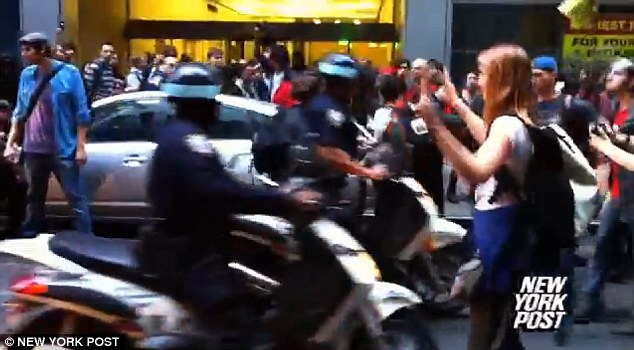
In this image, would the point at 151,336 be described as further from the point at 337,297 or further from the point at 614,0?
the point at 614,0

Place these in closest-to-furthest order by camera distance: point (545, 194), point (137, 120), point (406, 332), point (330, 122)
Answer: point (545, 194) < point (406, 332) < point (330, 122) < point (137, 120)

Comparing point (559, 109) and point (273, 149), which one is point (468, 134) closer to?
point (559, 109)

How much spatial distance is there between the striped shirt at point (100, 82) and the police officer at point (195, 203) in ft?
30.4

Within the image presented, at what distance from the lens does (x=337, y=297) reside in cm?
518

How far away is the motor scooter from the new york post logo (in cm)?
75

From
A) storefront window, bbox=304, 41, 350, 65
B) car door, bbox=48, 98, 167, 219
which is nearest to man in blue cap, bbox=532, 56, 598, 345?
car door, bbox=48, 98, 167, 219

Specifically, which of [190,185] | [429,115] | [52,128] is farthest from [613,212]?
[52,128]

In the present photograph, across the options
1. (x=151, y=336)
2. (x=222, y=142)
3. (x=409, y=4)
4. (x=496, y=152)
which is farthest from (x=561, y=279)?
(x=409, y=4)

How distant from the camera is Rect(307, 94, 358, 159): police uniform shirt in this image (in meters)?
6.66

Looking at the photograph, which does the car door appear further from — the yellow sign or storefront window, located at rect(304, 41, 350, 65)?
the yellow sign

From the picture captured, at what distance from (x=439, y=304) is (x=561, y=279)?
8.45 feet

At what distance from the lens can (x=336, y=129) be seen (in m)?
6.70

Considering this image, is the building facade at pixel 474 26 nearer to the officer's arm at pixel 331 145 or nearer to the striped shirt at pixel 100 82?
the striped shirt at pixel 100 82

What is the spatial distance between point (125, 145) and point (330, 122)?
415 cm
